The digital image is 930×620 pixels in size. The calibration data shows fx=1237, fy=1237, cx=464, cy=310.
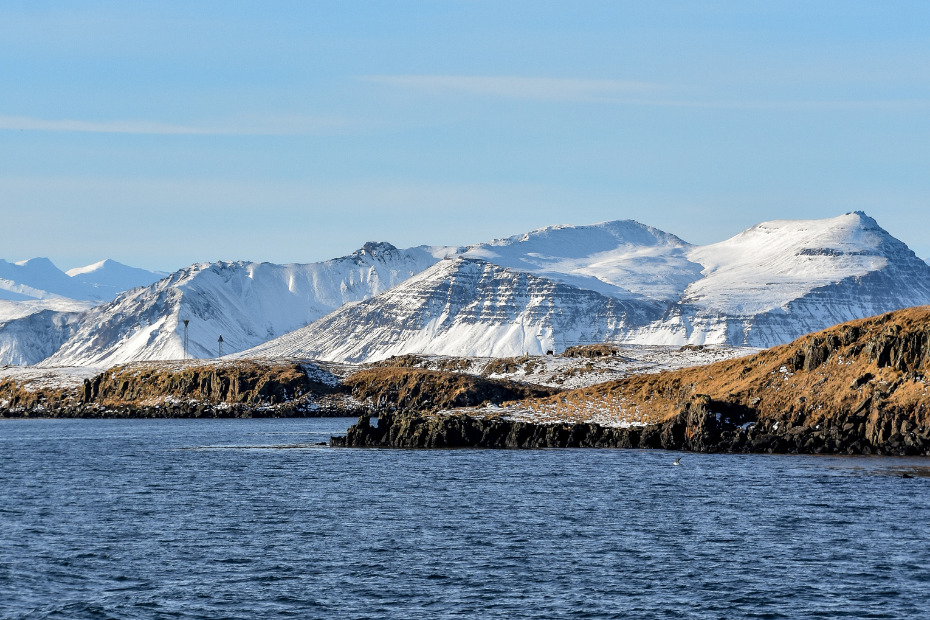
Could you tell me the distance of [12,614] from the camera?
48031mm

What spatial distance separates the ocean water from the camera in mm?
50000

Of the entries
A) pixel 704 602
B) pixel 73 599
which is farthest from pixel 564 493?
pixel 73 599

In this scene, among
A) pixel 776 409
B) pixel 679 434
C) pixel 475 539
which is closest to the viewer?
pixel 475 539

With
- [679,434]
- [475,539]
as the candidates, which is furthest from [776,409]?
[475,539]

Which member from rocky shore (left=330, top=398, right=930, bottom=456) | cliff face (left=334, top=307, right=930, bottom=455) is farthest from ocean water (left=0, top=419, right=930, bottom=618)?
cliff face (left=334, top=307, right=930, bottom=455)

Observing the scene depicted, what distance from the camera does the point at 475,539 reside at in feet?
215

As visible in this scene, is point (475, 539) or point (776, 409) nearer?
point (475, 539)

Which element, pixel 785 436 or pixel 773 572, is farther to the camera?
pixel 785 436

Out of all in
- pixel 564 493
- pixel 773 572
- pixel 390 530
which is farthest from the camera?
pixel 564 493

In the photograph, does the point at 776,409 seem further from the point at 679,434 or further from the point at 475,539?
the point at 475,539

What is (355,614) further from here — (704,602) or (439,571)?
(704,602)

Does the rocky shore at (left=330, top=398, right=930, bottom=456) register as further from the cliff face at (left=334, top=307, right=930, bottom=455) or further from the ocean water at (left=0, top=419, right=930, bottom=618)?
the ocean water at (left=0, top=419, right=930, bottom=618)

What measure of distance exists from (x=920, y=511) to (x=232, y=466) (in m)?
60.6

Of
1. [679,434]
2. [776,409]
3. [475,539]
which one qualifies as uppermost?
[776,409]
